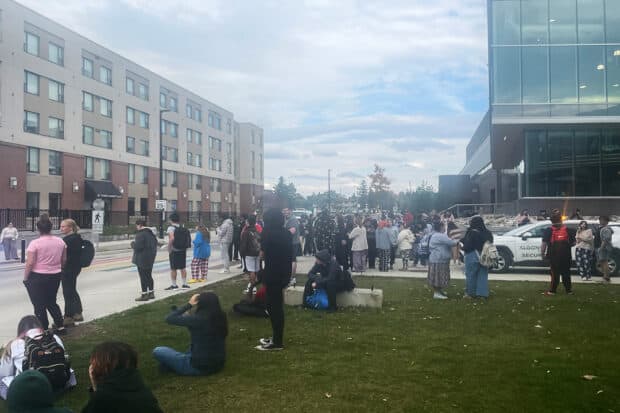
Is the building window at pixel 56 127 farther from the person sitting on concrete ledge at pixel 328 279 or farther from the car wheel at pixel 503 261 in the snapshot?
the person sitting on concrete ledge at pixel 328 279

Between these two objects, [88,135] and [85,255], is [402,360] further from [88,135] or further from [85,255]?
[88,135]

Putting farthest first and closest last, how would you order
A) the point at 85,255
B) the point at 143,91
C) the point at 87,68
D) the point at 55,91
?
the point at 143,91
the point at 87,68
the point at 55,91
the point at 85,255

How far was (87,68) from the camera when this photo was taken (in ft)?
160

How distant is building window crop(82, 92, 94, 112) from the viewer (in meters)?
48.4

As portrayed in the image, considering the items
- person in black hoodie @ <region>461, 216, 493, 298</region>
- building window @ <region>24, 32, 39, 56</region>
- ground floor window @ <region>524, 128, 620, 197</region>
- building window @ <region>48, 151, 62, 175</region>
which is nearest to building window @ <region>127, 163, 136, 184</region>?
building window @ <region>48, 151, 62, 175</region>

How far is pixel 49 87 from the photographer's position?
4341cm

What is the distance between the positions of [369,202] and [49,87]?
60.3 meters

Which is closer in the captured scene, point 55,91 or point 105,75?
point 55,91

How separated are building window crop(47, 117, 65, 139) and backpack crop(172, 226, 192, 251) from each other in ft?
116

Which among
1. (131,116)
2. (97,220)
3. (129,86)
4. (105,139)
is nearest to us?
(97,220)

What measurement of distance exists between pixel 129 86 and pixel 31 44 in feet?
51.0

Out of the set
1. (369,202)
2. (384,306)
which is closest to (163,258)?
(384,306)

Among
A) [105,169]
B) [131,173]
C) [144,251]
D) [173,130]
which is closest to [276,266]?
[144,251]

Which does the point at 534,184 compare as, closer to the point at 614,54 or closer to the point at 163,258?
the point at 614,54
